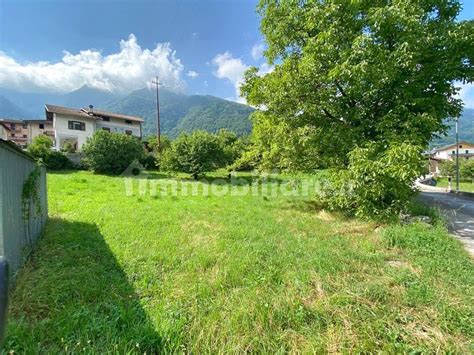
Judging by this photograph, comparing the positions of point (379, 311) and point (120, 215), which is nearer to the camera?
point (379, 311)

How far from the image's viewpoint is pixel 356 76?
257 inches

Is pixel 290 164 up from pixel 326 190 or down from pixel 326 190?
up

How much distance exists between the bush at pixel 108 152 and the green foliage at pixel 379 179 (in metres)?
18.4

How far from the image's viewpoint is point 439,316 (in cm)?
273

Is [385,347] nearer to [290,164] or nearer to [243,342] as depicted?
[243,342]

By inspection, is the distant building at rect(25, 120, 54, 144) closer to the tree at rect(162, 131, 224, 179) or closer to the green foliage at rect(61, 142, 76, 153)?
the green foliage at rect(61, 142, 76, 153)

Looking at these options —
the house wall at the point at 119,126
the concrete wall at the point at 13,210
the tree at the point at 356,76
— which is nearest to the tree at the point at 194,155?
the tree at the point at 356,76

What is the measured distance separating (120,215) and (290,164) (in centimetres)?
553

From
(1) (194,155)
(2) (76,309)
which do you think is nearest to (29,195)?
(2) (76,309)

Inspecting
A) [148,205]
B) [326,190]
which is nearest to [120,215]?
[148,205]

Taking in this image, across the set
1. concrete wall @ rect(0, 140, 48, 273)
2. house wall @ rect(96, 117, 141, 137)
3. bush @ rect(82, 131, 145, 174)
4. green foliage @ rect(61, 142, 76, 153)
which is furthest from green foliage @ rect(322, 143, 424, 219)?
house wall @ rect(96, 117, 141, 137)

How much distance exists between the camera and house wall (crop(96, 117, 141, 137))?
36.5 m

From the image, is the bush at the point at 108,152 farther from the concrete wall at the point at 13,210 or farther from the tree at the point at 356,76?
the concrete wall at the point at 13,210

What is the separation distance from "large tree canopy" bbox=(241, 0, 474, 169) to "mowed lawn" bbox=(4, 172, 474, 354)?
307 centimetres
